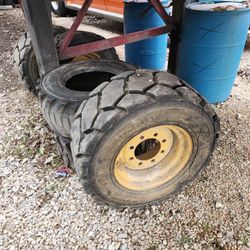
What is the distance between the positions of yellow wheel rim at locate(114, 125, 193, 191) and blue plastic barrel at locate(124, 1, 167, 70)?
173 centimetres

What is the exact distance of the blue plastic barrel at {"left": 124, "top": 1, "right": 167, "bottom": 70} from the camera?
300 centimetres

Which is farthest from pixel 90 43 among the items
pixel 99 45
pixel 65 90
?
pixel 65 90

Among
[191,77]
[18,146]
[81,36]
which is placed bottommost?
[18,146]

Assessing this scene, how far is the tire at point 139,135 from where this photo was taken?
1411mm

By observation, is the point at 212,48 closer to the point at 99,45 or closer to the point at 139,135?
the point at 99,45

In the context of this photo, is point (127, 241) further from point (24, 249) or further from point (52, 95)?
point (52, 95)

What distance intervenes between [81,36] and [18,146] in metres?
1.19

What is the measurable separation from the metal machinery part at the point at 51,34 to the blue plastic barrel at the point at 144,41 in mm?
Answer: 508

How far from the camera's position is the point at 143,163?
5.82 ft

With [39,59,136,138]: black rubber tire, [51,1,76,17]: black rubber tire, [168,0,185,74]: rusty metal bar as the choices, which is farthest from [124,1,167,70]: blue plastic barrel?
[51,1,76,17]: black rubber tire

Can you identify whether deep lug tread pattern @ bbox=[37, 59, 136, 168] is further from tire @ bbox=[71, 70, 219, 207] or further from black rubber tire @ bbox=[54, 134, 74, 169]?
tire @ bbox=[71, 70, 219, 207]

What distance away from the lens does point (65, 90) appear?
6.20ft

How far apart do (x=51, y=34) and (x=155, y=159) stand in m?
1.18

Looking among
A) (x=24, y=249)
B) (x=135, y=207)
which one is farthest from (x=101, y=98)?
(x=24, y=249)
